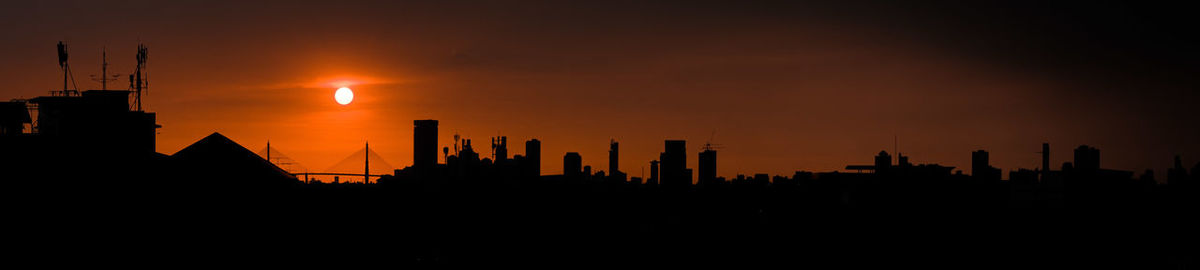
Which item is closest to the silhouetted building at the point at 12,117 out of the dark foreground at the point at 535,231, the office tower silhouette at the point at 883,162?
the dark foreground at the point at 535,231

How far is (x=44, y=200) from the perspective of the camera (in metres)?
45.1

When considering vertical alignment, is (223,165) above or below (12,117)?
below

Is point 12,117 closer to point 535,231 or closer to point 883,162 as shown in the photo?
point 535,231

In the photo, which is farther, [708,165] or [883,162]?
[708,165]

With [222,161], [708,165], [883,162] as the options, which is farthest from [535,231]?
[708,165]

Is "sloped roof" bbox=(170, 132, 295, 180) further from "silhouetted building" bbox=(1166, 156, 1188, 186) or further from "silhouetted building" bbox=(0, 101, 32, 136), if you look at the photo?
"silhouetted building" bbox=(1166, 156, 1188, 186)

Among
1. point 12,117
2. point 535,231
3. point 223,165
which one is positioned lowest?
point 535,231

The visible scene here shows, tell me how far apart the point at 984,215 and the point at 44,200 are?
71881 mm

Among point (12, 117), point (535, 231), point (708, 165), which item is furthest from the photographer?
point (708, 165)

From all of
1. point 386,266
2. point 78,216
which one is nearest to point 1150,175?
point 386,266

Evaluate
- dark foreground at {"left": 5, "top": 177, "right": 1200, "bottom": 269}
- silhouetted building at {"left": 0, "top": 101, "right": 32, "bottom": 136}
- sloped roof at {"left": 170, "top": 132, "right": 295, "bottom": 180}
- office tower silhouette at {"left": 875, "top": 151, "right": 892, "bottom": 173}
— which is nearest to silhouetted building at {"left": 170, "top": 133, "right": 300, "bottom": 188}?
sloped roof at {"left": 170, "top": 132, "right": 295, "bottom": 180}

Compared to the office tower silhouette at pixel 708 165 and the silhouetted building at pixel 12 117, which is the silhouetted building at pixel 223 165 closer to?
the silhouetted building at pixel 12 117

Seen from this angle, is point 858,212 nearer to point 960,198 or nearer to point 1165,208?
point 960,198

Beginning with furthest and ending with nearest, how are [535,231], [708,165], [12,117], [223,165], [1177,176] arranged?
[708,165]
[1177,176]
[535,231]
[12,117]
[223,165]
